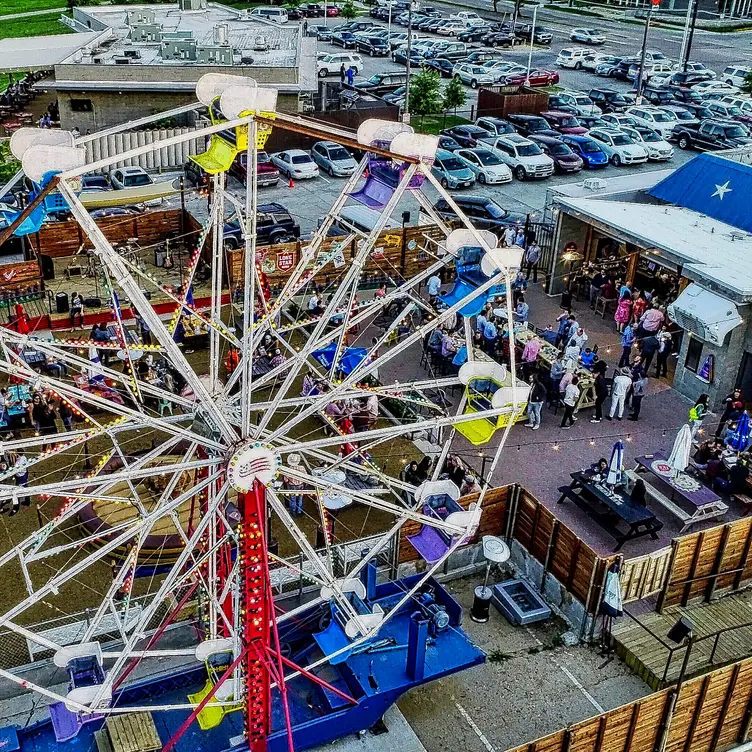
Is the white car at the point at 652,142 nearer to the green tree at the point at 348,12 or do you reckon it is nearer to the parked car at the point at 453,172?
the parked car at the point at 453,172

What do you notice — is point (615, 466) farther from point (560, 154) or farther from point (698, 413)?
point (560, 154)

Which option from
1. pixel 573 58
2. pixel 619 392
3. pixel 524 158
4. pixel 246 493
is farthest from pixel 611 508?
pixel 573 58

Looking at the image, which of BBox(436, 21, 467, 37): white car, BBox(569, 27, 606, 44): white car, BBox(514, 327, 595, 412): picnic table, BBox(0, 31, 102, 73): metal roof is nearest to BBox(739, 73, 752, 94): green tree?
BBox(569, 27, 606, 44): white car

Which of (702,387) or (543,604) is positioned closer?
(543,604)

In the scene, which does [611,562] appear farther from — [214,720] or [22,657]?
[22,657]

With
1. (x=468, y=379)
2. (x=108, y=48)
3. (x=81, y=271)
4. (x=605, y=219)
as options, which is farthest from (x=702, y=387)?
(x=108, y=48)

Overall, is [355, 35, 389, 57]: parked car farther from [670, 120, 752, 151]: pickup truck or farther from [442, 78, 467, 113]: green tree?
[670, 120, 752, 151]: pickup truck

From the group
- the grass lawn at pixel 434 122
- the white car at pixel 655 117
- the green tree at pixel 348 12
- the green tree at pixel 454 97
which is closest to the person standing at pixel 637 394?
the white car at pixel 655 117
